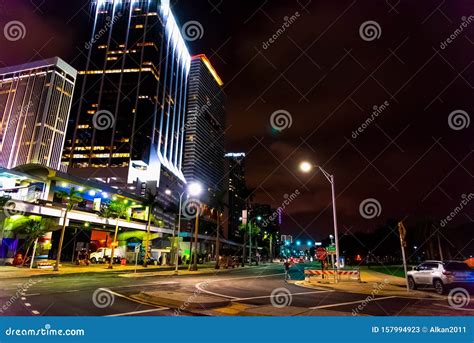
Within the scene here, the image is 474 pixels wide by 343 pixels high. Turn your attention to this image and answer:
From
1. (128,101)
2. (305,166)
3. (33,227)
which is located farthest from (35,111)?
(305,166)

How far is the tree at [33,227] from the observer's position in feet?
114

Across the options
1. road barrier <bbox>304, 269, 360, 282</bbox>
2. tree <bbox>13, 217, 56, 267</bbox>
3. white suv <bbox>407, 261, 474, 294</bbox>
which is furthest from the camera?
tree <bbox>13, 217, 56, 267</bbox>

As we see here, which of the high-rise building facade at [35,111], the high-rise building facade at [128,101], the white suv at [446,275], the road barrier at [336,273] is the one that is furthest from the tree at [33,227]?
the high-rise building facade at [35,111]

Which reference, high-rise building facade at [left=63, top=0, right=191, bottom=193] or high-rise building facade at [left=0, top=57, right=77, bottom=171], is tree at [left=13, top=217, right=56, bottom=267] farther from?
high-rise building facade at [left=0, top=57, right=77, bottom=171]

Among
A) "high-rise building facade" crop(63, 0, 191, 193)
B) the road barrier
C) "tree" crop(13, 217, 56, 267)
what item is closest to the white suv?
the road barrier

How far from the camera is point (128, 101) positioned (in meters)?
140

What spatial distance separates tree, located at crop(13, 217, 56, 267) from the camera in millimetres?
34625

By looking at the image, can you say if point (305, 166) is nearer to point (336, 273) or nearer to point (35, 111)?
point (336, 273)

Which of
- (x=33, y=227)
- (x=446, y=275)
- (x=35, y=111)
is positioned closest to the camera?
(x=446, y=275)

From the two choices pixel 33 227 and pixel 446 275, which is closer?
pixel 446 275

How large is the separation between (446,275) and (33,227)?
3886 centimetres

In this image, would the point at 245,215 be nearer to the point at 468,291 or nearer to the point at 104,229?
the point at 104,229

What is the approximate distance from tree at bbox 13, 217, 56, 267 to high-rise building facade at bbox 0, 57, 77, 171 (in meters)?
108
